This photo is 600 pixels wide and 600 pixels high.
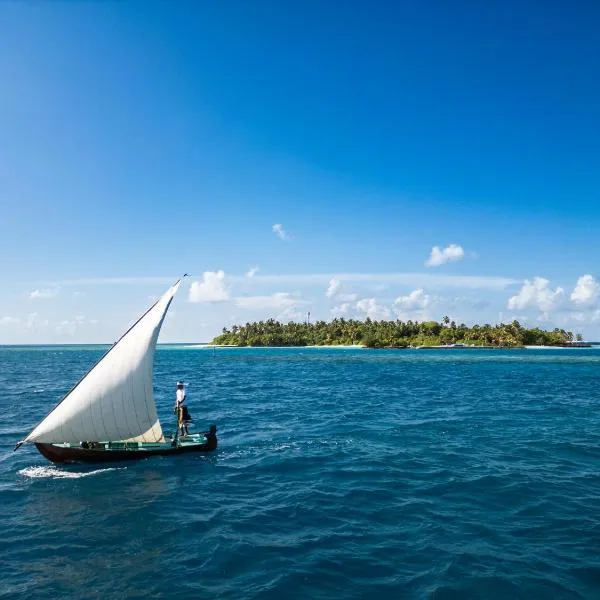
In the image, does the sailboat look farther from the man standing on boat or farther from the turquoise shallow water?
the man standing on boat

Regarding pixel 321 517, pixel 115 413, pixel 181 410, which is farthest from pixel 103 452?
pixel 321 517

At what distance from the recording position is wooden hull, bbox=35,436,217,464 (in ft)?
82.0

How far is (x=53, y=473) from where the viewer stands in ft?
79.4

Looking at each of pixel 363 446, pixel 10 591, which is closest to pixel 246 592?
pixel 10 591

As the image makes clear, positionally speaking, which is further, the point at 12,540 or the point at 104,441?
the point at 104,441

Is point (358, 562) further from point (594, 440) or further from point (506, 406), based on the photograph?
point (506, 406)

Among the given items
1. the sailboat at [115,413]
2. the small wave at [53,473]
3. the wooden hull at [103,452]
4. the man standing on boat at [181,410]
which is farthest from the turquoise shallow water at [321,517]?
the man standing on boat at [181,410]

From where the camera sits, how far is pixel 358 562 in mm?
14352

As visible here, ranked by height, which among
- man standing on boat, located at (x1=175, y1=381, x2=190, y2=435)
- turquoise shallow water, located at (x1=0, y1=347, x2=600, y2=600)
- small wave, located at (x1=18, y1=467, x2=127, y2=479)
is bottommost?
turquoise shallow water, located at (x1=0, y1=347, x2=600, y2=600)

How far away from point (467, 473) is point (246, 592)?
14315 mm

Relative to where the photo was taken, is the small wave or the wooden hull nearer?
the small wave

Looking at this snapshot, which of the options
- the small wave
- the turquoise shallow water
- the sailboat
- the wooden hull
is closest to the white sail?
the sailboat

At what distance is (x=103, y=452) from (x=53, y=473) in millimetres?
2468

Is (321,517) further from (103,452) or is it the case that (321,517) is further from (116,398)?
(103,452)
